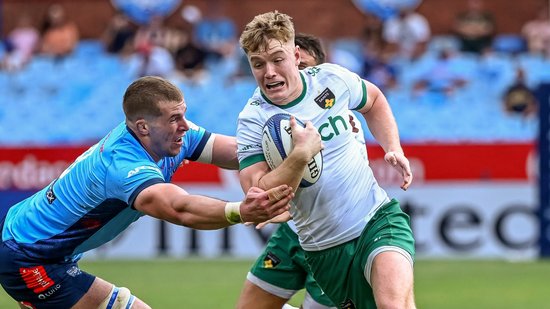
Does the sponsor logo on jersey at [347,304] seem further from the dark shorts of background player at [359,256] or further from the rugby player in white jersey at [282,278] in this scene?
the rugby player in white jersey at [282,278]

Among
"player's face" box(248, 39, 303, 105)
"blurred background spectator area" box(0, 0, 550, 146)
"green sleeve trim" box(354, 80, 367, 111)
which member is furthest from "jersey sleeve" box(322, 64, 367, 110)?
"blurred background spectator area" box(0, 0, 550, 146)

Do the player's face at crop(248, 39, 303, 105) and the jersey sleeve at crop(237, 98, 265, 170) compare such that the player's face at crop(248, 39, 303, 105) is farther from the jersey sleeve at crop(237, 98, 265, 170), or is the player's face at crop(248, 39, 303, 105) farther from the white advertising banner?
the white advertising banner

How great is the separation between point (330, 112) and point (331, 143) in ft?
0.67

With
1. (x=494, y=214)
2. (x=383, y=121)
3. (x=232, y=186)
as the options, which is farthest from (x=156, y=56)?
(x=383, y=121)

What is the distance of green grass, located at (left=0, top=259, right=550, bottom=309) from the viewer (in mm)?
12766

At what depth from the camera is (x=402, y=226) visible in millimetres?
7480

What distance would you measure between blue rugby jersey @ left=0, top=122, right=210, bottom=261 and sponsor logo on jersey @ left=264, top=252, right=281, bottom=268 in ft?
4.11

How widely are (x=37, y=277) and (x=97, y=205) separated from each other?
66 cm

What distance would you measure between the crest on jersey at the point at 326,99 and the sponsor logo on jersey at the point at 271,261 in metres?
1.66

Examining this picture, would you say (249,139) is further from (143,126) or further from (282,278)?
(282,278)

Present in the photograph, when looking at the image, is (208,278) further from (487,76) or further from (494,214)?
(487,76)

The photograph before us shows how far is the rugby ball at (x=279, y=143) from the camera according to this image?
23.6ft

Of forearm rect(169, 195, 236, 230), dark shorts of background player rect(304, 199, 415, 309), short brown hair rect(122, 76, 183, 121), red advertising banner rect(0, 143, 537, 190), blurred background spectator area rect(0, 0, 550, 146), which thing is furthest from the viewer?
blurred background spectator area rect(0, 0, 550, 146)

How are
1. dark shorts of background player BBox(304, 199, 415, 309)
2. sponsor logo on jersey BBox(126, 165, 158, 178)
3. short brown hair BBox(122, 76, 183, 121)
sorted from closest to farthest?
sponsor logo on jersey BBox(126, 165, 158, 178) < short brown hair BBox(122, 76, 183, 121) < dark shorts of background player BBox(304, 199, 415, 309)
